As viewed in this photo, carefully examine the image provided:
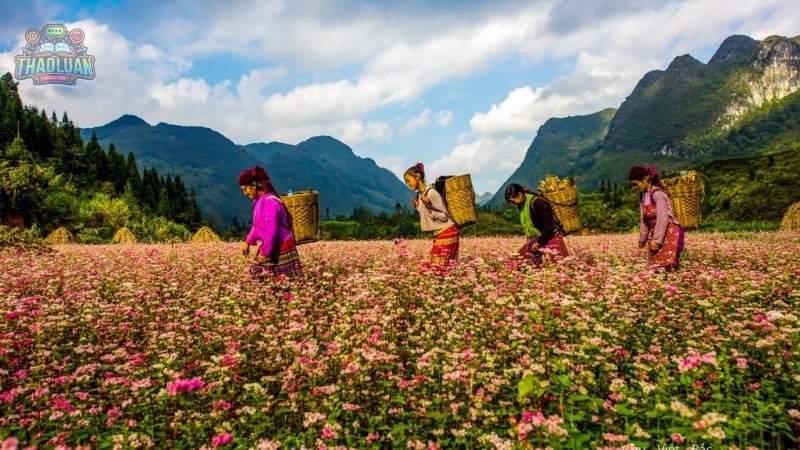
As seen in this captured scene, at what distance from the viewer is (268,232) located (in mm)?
7891

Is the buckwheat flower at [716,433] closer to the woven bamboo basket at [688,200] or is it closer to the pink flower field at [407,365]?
the pink flower field at [407,365]

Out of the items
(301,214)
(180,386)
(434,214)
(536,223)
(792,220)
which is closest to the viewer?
(180,386)

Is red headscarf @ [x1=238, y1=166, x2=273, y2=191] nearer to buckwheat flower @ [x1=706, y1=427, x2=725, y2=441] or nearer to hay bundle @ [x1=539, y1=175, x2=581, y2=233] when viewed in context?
hay bundle @ [x1=539, y1=175, x2=581, y2=233]

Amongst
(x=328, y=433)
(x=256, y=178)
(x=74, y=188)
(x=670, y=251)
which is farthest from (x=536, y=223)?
(x=74, y=188)

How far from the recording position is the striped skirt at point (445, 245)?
8500 millimetres

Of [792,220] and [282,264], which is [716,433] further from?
[792,220]

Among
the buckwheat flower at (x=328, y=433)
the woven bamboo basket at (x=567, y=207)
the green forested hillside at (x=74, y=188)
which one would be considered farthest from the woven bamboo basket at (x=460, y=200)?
the green forested hillside at (x=74, y=188)

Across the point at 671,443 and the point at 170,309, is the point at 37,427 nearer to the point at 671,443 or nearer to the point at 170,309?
the point at 170,309

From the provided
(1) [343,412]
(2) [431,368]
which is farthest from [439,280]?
(1) [343,412]

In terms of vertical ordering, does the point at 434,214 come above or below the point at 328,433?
above

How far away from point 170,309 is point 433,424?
3931 millimetres

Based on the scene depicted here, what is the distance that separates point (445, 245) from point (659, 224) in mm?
3749

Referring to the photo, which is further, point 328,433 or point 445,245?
point 445,245

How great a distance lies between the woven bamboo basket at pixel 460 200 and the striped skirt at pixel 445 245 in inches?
20.8
